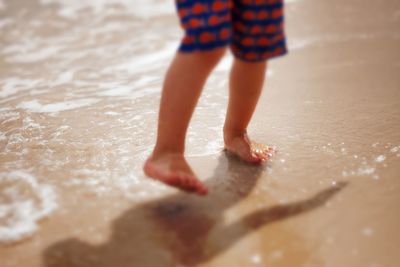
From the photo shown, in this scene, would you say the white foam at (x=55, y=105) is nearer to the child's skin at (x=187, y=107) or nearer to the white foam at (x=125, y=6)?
the child's skin at (x=187, y=107)

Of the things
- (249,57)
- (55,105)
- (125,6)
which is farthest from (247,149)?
(125,6)

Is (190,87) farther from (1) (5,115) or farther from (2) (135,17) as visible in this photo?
(2) (135,17)

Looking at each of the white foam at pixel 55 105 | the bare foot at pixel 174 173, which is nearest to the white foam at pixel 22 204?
the bare foot at pixel 174 173

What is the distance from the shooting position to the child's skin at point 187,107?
1.07m

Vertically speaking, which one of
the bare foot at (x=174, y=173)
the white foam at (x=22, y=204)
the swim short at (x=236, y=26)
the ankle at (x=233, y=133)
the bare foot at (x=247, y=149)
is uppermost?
the swim short at (x=236, y=26)

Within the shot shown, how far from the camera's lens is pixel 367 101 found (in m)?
1.69

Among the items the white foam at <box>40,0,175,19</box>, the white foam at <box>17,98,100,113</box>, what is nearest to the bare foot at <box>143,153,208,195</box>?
the white foam at <box>17,98,100,113</box>

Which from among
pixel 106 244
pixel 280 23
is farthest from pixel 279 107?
pixel 106 244

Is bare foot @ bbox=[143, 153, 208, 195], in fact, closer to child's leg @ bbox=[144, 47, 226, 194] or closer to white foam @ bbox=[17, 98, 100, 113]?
child's leg @ bbox=[144, 47, 226, 194]

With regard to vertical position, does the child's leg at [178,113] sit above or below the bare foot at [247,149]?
above

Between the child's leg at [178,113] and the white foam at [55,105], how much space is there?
2.91 feet

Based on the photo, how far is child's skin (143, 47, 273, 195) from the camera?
1.07 metres

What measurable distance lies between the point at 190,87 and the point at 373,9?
289cm

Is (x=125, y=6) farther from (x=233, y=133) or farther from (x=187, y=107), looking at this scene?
(x=187, y=107)
